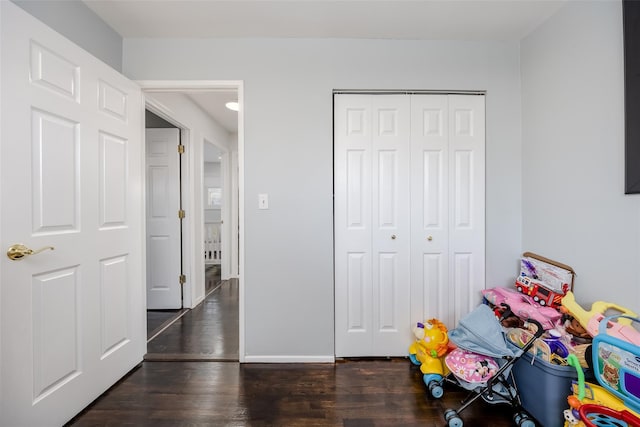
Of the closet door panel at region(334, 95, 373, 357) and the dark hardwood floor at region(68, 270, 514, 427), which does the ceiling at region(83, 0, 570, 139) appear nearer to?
the closet door panel at region(334, 95, 373, 357)

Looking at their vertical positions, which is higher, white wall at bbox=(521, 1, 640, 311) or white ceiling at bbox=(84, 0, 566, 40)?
white ceiling at bbox=(84, 0, 566, 40)

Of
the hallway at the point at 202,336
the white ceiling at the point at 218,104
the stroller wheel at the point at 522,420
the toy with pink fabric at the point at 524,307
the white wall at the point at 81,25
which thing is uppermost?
the white ceiling at the point at 218,104

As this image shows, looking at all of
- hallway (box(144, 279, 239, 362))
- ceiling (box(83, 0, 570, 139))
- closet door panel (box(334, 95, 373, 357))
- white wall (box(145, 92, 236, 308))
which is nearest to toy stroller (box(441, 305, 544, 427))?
closet door panel (box(334, 95, 373, 357))

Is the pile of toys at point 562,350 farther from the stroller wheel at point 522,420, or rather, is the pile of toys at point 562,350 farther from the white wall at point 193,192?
the white wall at point 193,192

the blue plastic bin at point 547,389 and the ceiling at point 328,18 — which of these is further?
the ceiling at point 328,18

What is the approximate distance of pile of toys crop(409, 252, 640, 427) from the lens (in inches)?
45.7

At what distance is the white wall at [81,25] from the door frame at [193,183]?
24cm

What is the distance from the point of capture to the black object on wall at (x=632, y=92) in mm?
1316

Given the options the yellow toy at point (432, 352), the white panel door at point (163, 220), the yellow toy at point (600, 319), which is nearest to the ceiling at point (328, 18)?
the white panel door at point (163, 220)

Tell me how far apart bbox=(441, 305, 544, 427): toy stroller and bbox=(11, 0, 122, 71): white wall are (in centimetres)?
289

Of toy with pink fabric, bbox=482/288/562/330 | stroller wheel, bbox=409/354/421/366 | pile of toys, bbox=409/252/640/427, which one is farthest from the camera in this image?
stroller wheel, bbox=409/354/421/366

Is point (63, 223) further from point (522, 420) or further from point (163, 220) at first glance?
point (522, 420)

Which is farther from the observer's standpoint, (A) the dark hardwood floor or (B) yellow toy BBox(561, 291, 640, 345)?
(A) the dark hardwood floor

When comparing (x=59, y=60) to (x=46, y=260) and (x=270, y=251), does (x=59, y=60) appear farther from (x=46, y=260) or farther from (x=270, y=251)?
(x=270, y=251)
